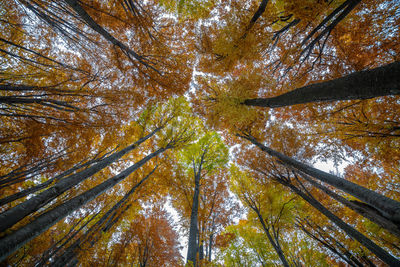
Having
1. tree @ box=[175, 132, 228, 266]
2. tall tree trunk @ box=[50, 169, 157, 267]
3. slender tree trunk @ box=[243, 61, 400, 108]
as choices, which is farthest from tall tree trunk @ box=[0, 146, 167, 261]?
tree @ box=[175, 132, 228, 266]

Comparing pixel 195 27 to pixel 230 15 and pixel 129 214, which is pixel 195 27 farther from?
pixel 129 214

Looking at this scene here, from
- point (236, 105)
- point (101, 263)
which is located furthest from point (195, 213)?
point (236, 105)

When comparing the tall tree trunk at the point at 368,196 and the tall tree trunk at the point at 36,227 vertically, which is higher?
the tall tree trunk at the point at 368,196

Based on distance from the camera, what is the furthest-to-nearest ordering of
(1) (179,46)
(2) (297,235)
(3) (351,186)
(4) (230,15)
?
(2) (297,235) < (1) (179,46) < (4) (230,15) < (3) (351,186)

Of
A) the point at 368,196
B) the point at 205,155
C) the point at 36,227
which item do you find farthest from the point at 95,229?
the point at 368,196

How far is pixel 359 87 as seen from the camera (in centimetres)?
185

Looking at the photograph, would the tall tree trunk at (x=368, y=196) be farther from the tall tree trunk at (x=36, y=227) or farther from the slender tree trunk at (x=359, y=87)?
the tall tree trunk at (x=36, y=227)

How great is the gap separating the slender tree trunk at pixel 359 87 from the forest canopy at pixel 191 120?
0.05 ft

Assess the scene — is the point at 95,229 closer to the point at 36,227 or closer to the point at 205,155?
the point at 36,227

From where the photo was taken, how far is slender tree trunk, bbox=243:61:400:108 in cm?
156

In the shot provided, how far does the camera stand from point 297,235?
7.46 metres

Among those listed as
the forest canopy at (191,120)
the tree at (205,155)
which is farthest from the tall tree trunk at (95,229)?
the tree at (205,155)

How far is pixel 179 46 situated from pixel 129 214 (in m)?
7.60

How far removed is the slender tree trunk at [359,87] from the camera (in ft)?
5.11
